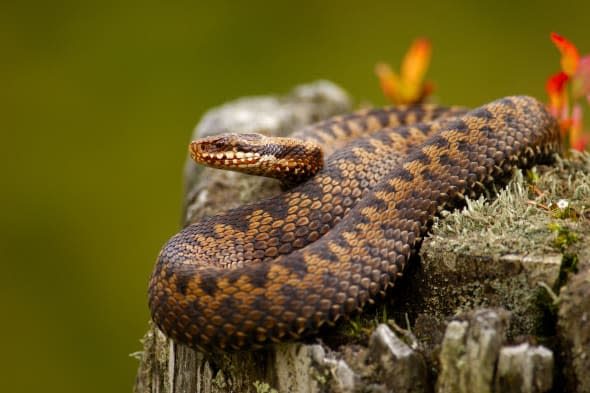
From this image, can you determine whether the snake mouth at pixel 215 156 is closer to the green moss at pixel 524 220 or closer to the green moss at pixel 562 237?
the green moss at pixel 524 220

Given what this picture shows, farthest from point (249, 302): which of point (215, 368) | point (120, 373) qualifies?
point (120, 373)

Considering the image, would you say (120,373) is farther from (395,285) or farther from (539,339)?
(539,339)

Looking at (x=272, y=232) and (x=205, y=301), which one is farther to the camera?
(x=272, y=232)

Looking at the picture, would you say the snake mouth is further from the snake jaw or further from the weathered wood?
the weathered wood

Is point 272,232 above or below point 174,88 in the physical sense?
below

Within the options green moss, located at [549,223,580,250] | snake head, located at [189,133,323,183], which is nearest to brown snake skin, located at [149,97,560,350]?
snake head, located at [189,133,323,183]

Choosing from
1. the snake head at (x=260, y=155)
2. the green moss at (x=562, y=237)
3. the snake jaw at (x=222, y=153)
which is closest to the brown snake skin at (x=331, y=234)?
the snake head at (x=260, y=155)

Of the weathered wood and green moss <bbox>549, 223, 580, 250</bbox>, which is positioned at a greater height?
green moss <bbox>549, 223, 580, 250</bbox>
